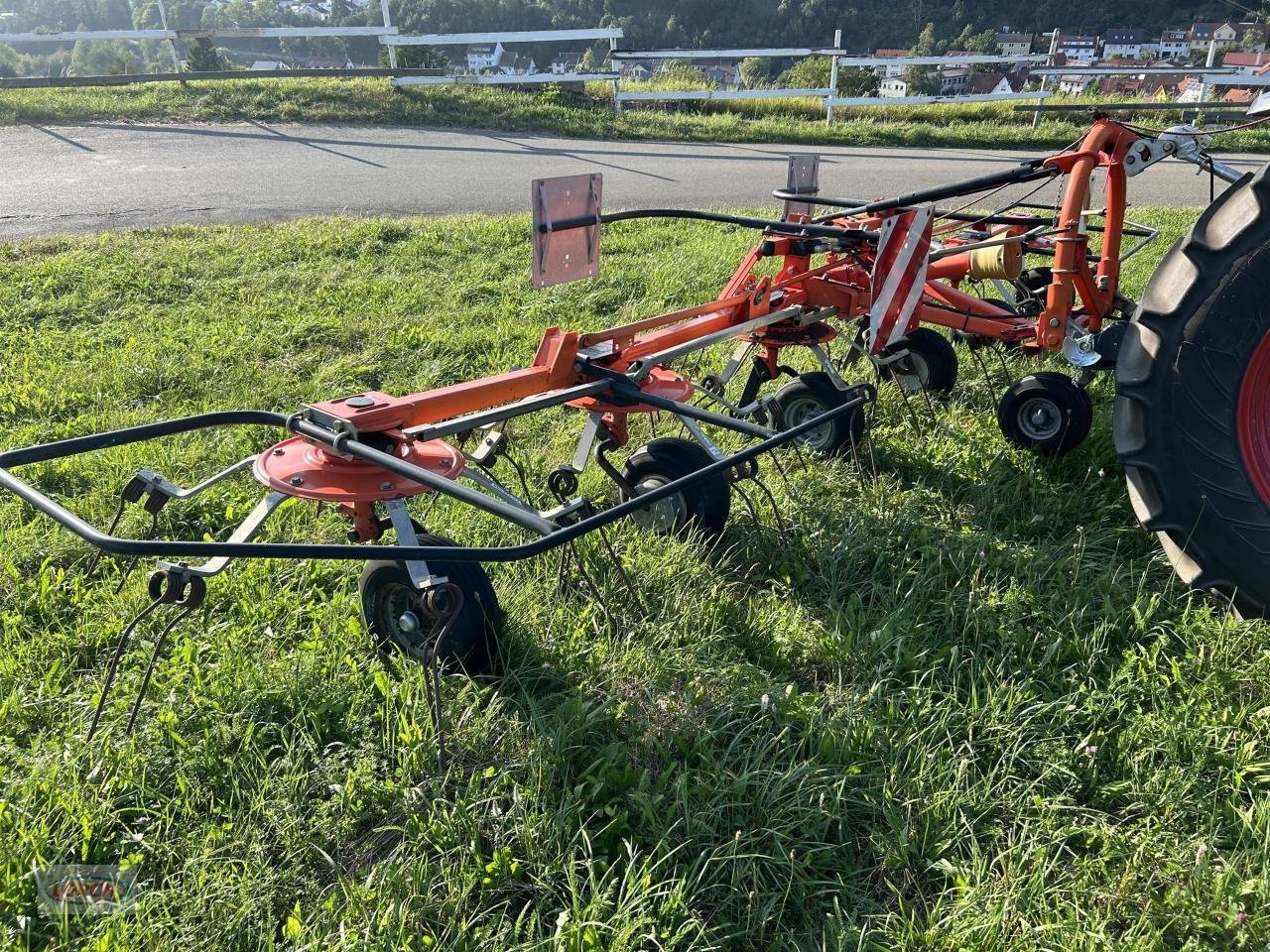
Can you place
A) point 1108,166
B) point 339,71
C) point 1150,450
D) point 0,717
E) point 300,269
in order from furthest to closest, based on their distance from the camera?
point 339,71
point 300,269
point 1108,166
point 1150,450
point 0,717

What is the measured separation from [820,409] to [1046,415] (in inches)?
36.2

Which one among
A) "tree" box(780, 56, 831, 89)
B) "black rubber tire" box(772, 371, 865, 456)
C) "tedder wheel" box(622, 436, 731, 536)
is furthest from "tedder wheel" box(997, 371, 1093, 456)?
"tree" box(780, 56, 831, 89)

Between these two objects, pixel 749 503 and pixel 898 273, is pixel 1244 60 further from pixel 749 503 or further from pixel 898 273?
pixel 749 503

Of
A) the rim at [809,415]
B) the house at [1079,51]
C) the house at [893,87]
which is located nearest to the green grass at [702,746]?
the rim at [809,415]

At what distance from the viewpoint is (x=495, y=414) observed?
8.32 feet

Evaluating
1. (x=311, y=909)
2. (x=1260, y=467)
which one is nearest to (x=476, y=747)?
(x=311, y=909)

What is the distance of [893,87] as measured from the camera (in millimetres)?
15477

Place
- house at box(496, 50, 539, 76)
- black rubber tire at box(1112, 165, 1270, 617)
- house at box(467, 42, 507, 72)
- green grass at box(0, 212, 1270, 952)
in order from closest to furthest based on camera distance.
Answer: green grass at box(0, 212, 1270, 952) < black rubber tire at box(1112, 165, 1270, 617) < house at box(496, 50, 539, 76) < house at box(467, 42, 507, 72)

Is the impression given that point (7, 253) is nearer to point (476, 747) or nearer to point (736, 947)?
point (476, 747)

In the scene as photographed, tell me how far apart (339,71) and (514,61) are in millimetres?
3004

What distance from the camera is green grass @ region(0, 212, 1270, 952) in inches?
70.6

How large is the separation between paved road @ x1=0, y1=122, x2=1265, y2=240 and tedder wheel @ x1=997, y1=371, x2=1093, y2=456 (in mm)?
5570

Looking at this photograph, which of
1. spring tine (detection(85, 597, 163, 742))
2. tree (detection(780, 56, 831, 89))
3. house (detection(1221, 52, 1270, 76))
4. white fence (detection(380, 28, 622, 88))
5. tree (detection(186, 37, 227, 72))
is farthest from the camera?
tree (detection(780, 56, 831, 89))

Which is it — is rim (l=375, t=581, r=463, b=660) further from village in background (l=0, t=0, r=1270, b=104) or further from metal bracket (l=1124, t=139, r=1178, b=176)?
village in background (l=0, t=0, r=1270, b=104)
